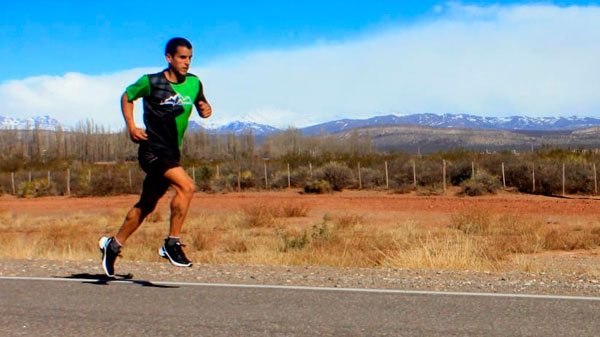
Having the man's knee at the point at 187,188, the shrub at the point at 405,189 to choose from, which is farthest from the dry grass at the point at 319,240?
the shrub at the point at 405,189

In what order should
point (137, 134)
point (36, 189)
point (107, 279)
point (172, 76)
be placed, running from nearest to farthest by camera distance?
point (137, 134)
point (172, 76)
point (107, 279)
point (36, 189)

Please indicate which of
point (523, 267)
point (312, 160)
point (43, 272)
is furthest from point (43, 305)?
point (312, 160)

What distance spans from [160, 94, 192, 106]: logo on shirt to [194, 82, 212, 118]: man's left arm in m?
0.17

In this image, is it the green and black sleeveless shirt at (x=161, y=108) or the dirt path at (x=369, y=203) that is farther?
the dirt path at (x=369, y=203)

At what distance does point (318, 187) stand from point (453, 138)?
108758mm

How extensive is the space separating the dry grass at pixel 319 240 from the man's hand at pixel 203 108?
3.92 metres

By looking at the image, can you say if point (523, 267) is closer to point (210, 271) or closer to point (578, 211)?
point (210, 271)

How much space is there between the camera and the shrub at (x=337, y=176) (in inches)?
1709

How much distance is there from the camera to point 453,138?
147 metres

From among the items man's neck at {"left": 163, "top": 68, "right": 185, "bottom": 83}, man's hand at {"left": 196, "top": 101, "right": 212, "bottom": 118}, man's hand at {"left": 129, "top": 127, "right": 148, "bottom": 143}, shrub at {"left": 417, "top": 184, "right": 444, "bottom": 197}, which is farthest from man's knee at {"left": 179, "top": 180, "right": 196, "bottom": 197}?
shrub at {"left": 417, "top": 184, "right": 444, "bottom": 197}

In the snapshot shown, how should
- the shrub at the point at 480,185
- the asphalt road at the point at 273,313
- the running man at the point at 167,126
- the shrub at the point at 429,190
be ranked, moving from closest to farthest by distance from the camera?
1. the asphalt road at the point at 273,313
2. the running man at the point at 167,126
3. the shrub at the point at 480,185
4. the shrub at the point at 429,190

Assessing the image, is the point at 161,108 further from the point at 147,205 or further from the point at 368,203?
the point at 368,203

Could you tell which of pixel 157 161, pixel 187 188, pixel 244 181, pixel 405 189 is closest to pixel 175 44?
pixel 157 161

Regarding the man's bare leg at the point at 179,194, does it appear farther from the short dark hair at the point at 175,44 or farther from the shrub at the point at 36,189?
the shrub at the point at 36,189
